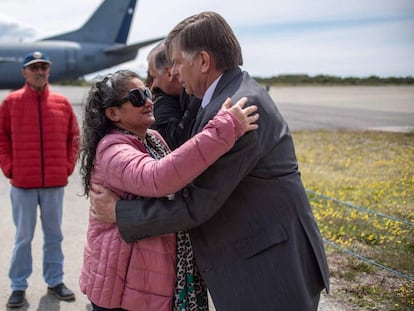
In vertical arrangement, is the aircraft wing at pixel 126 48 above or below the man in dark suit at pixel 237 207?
below

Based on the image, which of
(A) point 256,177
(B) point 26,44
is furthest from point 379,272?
(B) point 26,44

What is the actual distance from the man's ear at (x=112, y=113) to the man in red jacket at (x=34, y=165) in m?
1.98

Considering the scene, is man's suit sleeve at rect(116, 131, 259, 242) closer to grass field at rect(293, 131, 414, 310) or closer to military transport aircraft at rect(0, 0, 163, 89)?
grass field at rect(293, 131, 414, 310)

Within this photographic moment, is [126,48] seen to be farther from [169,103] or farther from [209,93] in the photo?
[209,93]

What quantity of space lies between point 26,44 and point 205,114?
2350 cm

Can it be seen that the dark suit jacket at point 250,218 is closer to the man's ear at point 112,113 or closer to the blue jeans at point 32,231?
the man's ear at point 112,113

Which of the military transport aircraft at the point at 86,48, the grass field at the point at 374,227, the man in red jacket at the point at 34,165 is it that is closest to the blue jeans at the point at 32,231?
the man in red jacket at the point at 34,165

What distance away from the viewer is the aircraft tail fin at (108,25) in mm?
25969

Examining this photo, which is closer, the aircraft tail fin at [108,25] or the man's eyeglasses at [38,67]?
the man's eyeglasses at [38,67]

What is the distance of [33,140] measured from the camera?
380cm

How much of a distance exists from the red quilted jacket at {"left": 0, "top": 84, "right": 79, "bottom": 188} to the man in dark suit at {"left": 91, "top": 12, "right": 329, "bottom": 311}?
2128 millimetres

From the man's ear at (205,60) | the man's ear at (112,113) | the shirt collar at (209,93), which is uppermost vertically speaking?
the man's ear at (205,60)

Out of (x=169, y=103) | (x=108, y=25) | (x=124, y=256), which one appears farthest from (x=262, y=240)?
(x=108, y=25)

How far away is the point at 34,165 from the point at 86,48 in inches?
878
